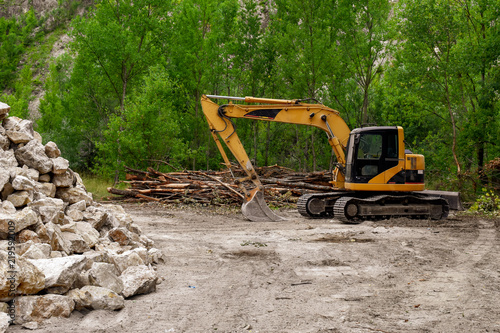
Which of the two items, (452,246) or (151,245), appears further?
(452,246)

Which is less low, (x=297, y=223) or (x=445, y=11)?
(x=445, y=11)

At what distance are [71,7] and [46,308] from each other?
72244 mm

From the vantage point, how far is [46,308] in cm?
511

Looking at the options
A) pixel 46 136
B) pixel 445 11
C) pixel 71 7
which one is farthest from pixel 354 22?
pixel 71 7

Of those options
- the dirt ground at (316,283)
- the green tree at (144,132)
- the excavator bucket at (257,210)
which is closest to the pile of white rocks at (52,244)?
the dirt ground at (316,283)

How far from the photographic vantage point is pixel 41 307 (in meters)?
5.10

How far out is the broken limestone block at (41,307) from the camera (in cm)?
498

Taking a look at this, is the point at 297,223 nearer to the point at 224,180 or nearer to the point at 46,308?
the point at 224,180

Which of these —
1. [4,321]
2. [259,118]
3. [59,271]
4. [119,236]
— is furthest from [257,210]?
[4,321]

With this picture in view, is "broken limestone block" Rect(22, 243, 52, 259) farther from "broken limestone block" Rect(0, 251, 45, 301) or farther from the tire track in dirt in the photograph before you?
the tire track in dirt

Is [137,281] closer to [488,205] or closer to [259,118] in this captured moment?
[259,118]

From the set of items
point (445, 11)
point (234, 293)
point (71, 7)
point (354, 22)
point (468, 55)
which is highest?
point (71, 7)

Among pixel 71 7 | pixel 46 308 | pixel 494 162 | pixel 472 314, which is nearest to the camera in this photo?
pixel 46 308

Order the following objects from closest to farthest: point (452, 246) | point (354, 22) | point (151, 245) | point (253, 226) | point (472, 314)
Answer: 1. point (472, 314)
2. point (151, 245)
3. point (452, 246)
4. point (253, 226)
5. point (354, 22)
